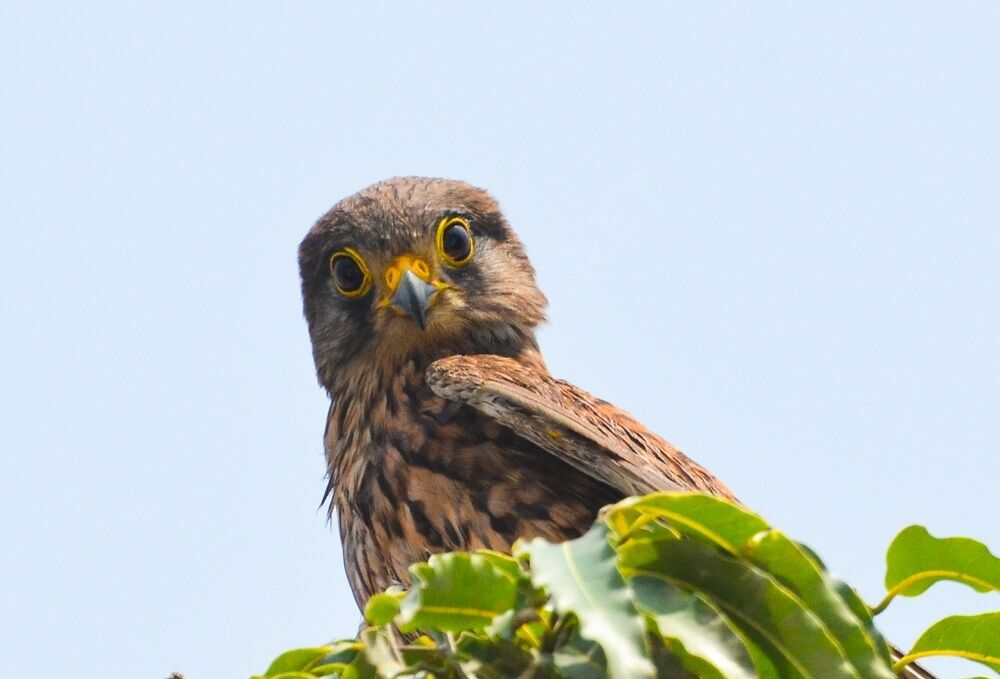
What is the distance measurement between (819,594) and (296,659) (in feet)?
2.67

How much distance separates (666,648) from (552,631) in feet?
0.58

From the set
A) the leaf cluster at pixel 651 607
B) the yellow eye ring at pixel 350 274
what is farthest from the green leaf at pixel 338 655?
the yellow eye ring at pixel 350 274

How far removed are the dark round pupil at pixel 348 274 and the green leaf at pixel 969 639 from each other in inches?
137

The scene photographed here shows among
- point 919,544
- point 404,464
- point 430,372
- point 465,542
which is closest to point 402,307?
point 430,372

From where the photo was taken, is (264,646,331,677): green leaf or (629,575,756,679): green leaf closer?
(629,575,756,679): green leaf

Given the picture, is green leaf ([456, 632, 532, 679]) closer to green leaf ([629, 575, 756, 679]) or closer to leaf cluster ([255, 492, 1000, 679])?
leaf cluster ([255, 492, 1000, 679])

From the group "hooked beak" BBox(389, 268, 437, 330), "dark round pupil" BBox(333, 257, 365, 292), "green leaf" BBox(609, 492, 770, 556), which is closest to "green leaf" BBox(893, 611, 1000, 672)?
"green leaf" BBox(609, 492, 770, 556)

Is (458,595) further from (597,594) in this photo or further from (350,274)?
(350,274)

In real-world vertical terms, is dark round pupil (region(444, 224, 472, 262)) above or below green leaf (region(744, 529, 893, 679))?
above

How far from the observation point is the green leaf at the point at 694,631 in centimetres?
197

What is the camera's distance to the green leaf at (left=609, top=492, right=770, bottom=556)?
211 cm

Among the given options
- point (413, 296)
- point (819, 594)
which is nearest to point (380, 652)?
point (819, 594)

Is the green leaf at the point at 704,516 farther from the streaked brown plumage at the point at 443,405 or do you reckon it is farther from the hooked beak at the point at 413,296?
the hooked beak at the point at 413,296

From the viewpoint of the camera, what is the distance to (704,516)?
7.02 feet
